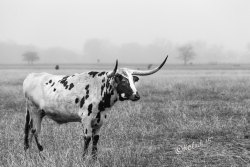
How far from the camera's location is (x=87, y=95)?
5559mm

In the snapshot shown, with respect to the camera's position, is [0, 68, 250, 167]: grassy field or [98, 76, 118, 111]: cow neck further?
[0, 68, 250, 167]: grassy field

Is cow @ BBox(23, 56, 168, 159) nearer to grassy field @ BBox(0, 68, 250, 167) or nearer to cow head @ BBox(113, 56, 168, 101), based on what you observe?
cow head @ BBox(113, 56, 168, 101)

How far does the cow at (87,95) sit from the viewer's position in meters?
5.34

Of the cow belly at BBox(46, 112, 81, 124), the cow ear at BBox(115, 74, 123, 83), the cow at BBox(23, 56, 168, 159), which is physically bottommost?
the cow belly at BBox(46, 112, 81, 124)

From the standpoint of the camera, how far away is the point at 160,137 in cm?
781

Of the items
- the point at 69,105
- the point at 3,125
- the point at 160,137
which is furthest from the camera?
the point at 3,125

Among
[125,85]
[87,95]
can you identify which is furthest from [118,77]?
[87,95]

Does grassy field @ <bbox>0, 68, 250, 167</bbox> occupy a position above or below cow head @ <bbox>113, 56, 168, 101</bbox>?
below

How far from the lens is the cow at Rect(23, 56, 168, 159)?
5.34 meters

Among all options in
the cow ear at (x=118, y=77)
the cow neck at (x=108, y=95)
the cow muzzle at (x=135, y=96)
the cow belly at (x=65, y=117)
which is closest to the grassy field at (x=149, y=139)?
the cow belly at (x=65, y=117)

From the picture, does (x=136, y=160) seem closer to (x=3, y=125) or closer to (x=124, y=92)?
(x=124, y=92)

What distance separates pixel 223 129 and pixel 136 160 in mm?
3474

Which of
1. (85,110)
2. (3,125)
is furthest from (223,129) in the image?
(3,125)

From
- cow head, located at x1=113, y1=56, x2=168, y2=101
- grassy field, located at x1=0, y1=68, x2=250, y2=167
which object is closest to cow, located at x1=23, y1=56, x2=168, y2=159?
cow head, located at x1=113, y1=56, x2=168, y2=101
